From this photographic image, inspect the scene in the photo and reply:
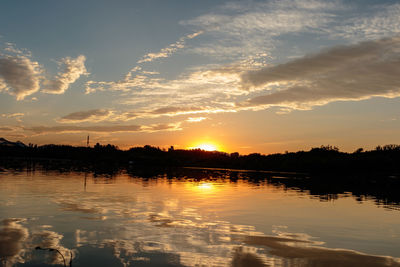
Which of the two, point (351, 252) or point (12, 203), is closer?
point (351, 252)

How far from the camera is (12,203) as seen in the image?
33125mm

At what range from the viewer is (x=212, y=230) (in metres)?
24.4

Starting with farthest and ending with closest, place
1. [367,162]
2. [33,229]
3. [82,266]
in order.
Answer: [367,162]
[33,229]
[82,266]

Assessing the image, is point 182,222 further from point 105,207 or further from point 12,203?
point 12,203

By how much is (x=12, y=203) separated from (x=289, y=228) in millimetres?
25742

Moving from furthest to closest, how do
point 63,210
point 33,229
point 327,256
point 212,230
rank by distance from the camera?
1. point 63,210
2. point 212,230
3. point 33,229
4. point 327,256

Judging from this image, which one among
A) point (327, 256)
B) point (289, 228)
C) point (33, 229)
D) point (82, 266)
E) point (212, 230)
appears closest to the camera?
point (82, 266)

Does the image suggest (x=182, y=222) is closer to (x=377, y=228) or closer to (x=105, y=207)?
(x=105, y=207)

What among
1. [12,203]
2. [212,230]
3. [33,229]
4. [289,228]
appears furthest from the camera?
[12,203]

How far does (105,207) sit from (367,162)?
13108 centimetres

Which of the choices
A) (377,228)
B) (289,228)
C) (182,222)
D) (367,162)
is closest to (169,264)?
(182,222)

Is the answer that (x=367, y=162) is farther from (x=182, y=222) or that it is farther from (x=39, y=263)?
(x=39, y=263)

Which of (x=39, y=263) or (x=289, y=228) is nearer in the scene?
(x=39, y=263)

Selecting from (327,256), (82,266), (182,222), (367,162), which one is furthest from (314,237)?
(367,162)
